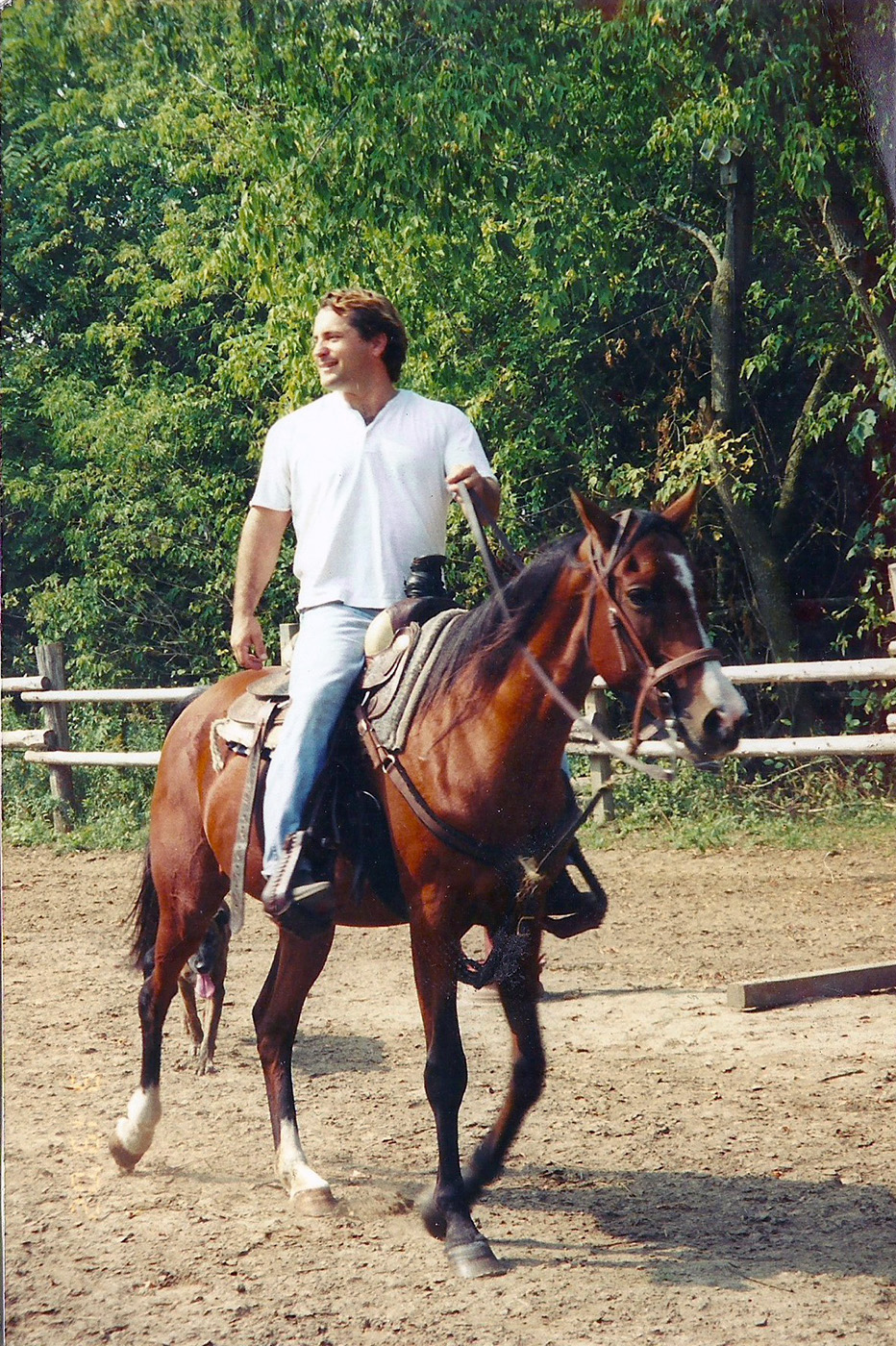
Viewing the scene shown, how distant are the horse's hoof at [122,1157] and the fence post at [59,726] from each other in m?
0.93

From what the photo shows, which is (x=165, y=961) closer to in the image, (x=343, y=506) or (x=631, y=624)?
(x=343, y=506)

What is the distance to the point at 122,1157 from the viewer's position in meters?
3.80

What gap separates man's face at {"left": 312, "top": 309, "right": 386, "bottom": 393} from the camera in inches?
138

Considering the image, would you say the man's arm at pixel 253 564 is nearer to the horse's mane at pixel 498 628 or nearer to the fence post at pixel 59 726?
the fence post at pixel 59 726

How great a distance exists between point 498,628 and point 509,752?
0.30 meters

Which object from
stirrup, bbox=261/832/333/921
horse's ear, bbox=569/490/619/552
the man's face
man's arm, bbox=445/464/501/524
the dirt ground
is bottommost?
the dirt ground

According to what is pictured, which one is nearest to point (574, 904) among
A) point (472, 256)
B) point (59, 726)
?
point (59, 726)

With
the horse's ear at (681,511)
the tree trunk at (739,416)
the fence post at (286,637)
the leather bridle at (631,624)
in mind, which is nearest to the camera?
the leather bridle at (631,624)

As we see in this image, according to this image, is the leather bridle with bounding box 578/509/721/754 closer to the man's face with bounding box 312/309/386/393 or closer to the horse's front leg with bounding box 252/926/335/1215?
the man's face with bounding box 312/309/386/393

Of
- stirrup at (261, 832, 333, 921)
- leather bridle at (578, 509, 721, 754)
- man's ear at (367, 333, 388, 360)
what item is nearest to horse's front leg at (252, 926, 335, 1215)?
stirrup at (261, 832, 333, 921)

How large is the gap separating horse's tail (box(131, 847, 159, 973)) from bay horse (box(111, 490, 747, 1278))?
673 millimetres

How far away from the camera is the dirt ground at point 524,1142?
2.98 metres

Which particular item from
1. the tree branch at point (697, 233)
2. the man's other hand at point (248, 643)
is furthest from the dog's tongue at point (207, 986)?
the tree branch at point (697, 233)

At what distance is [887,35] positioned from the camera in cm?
341
